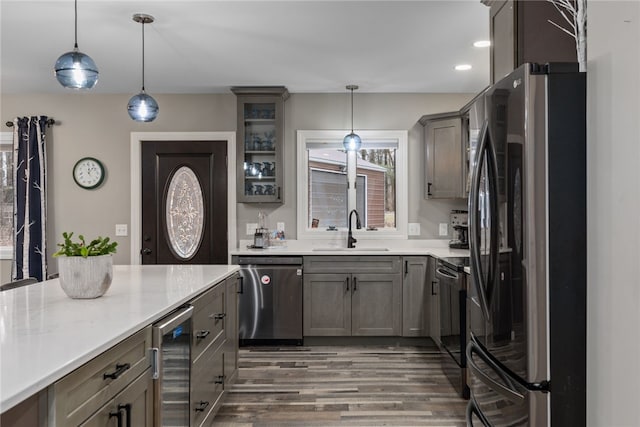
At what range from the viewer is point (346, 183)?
5.10m

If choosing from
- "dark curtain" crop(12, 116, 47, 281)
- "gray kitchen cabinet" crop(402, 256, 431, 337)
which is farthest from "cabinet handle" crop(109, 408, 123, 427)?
"dark curtain" crop(12, 116, 47, 281)

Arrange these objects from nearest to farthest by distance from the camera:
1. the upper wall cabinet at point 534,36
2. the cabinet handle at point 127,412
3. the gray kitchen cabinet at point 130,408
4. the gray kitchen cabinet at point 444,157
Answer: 1. the gray kitchen cabinet at point 130,408
2. the cabinet handle at point 127,412
3. the upper wall cabinet at point 534,36
4. the gray kitchen cabinet at point 444,157

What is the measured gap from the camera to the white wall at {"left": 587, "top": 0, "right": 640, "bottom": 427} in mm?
1171

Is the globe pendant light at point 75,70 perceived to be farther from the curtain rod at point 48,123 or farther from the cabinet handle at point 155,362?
the curtain rod at point 48,123

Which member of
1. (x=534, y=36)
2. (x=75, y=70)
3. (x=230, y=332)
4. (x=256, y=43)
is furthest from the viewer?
(x=256, y=43)

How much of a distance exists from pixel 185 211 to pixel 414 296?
8.40 feet

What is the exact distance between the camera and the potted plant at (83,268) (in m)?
1.92

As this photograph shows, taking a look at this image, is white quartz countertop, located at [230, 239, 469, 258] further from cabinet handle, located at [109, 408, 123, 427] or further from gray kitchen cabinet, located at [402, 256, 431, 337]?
cabinet handle, located at [109, 408, 123, 427]

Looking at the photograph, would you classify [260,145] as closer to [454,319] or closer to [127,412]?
[454,319]

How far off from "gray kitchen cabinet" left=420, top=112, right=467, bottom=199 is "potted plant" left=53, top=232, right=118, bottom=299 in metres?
3.44

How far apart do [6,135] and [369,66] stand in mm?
3949

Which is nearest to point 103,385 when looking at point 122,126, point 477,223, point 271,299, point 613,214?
point 477,223

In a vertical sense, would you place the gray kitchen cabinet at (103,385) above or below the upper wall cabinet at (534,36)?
below

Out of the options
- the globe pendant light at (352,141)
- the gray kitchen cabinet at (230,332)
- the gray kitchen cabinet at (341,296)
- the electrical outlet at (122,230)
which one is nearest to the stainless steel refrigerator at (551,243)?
the gray kitchen cabinet at (230,332)
